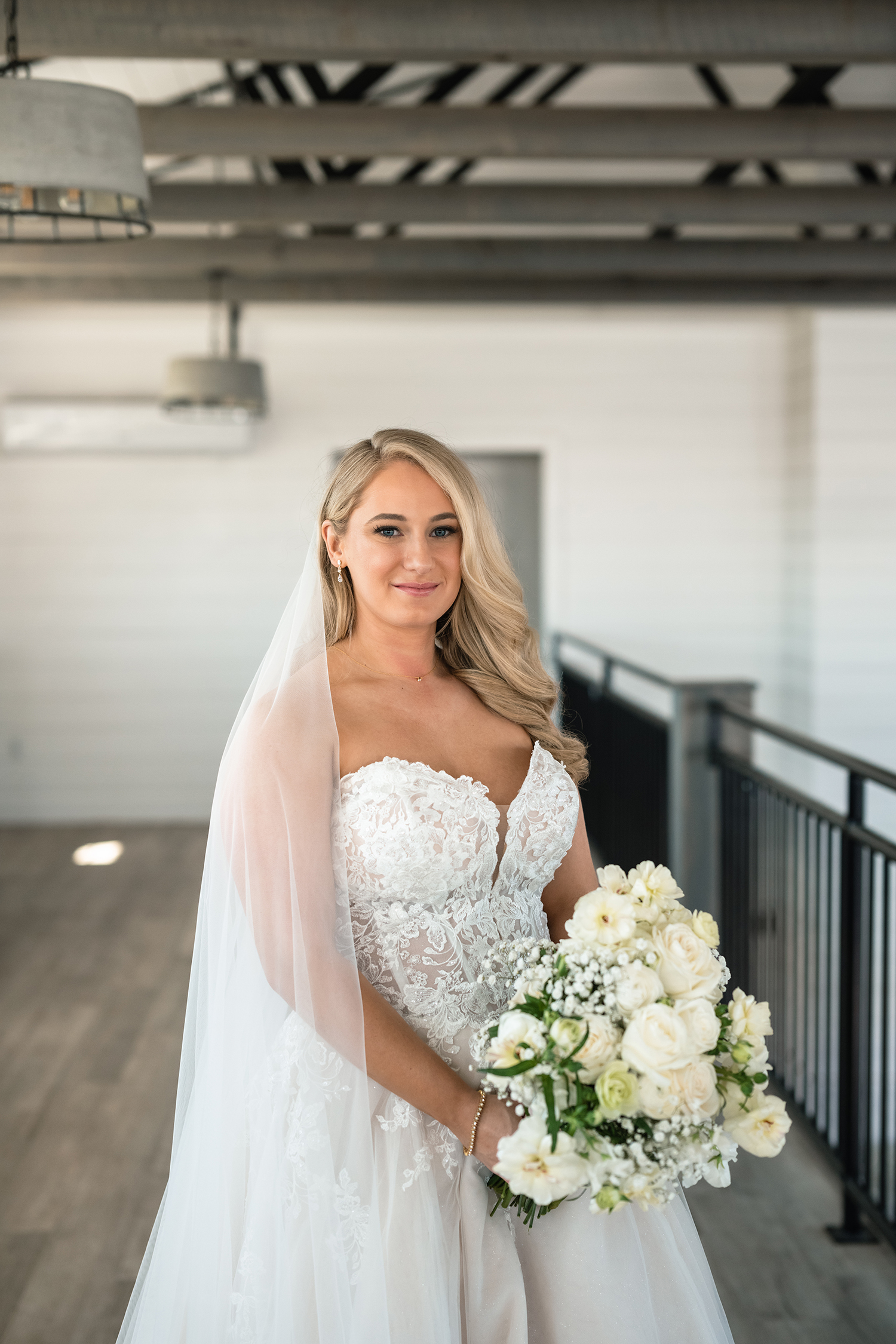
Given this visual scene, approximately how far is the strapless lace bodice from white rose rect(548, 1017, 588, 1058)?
1.03 ft

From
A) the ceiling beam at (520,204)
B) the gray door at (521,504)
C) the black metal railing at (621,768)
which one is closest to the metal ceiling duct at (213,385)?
the ceiling beam at (520,204)

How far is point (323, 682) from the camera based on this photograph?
5.57ft

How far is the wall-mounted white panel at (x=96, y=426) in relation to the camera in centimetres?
746

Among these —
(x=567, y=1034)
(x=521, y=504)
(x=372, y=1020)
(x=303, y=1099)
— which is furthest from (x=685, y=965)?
(x=521, y=504)

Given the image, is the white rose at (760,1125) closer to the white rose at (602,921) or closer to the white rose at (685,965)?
the white rose at (685,965)

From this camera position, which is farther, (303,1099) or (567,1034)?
(303,1099)

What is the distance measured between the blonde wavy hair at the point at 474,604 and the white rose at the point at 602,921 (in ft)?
1.27

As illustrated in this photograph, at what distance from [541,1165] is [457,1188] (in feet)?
1.02

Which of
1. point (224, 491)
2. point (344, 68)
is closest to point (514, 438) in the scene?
point (224, 491)

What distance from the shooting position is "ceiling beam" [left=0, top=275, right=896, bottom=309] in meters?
6.70

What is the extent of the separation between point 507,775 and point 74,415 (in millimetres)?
6369

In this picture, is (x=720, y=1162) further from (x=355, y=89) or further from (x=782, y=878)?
(x=355, y=89)

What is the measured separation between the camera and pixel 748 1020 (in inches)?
59.1

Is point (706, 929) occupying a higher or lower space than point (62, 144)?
lower
